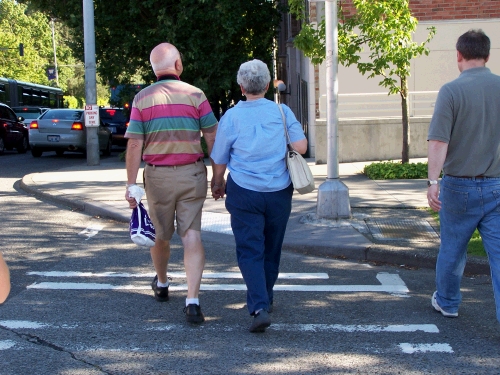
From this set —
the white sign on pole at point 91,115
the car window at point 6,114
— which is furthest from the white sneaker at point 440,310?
the car window at point 6,114

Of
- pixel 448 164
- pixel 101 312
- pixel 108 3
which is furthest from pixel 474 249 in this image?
pixel 108 3

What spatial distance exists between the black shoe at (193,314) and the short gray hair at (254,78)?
152 centimetres

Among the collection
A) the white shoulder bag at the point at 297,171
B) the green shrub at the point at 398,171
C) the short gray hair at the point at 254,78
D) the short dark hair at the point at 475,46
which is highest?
the short dark hair at the point at 475,46

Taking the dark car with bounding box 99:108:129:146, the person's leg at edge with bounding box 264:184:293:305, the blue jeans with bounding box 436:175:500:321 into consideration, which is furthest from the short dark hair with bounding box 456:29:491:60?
the dark car with bounding box 99:108:129:146

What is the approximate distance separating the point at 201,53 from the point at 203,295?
45.3 feet

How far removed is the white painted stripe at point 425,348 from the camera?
14.7 feet

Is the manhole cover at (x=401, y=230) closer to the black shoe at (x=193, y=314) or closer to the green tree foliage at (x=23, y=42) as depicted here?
the black shoe at (x=193, y=314)

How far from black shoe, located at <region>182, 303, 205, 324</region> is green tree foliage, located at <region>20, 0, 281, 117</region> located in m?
14.1

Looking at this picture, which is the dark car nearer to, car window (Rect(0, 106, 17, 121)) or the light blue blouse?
car window (Rect(0, 106, 17, 121))

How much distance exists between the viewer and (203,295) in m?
5.90

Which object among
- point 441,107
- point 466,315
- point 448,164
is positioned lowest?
point 466,315

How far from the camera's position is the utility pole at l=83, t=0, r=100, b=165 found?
17.2m

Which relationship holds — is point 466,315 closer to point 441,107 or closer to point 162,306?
point 441,107

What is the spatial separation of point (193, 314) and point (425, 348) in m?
1.56
